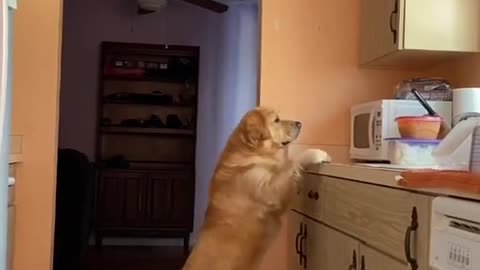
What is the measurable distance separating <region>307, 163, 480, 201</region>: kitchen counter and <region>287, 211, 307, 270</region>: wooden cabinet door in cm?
42

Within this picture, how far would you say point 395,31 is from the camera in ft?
8.66

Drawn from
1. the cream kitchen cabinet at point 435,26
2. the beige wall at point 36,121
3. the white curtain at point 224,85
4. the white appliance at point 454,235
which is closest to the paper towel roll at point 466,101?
the cream kitchen cabinet at point 435,26

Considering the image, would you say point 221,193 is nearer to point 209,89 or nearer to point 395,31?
point 395,31

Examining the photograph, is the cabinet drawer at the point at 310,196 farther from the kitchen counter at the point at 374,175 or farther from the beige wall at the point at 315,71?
the beige wall at the point at 315,71

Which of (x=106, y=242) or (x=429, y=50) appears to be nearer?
(x=429, y=50)

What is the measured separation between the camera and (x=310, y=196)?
101 inches

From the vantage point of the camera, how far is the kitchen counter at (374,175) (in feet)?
3.99

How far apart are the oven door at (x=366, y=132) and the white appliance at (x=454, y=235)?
4.75ft

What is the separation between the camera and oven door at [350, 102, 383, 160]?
268 cm

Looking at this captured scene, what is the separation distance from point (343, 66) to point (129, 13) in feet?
13.2

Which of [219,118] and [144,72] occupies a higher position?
[144,72]

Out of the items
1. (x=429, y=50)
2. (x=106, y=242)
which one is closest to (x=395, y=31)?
(x=429, y=50)

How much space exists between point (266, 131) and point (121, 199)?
400 centimetres

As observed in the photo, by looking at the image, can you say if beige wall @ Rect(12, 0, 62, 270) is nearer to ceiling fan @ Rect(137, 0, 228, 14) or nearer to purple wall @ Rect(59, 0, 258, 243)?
ceiling fan @ Rect(137, 0, 228, 14)
